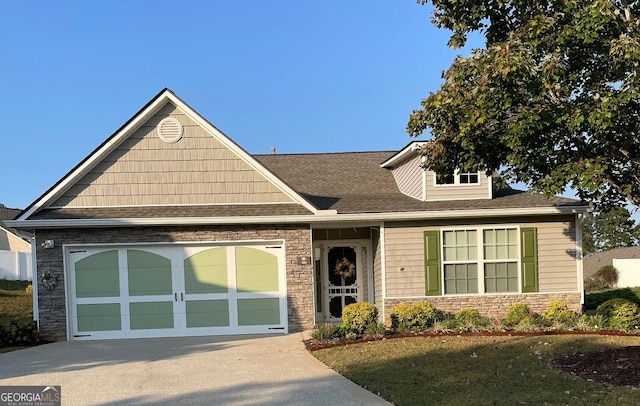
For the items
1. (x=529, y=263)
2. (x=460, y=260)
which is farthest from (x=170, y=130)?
(x=529, y=263)

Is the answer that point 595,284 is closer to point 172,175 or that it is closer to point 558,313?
point 558,313

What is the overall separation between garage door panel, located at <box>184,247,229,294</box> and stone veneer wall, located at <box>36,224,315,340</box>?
1.37ft

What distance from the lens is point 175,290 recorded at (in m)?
12.3

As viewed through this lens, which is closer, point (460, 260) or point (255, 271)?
point (255, 271)

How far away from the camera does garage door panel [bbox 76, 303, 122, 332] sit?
12.0 meters

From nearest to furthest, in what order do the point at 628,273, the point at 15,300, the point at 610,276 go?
the point at 15,300
the point at 628,273
the point at 610,276

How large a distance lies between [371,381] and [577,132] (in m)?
4.93

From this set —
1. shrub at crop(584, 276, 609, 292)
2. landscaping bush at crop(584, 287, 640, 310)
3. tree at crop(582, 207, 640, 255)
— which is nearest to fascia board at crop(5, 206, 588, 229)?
landscaping bush at crop(584, 287, 640, 310)

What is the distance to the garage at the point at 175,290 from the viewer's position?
12.1 m

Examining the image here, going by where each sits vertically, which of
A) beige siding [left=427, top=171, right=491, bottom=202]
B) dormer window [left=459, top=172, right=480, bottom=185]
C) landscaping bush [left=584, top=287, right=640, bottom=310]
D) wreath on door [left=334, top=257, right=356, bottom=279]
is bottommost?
landscaping bush [left=584, top=287, right=640, bottom=310]

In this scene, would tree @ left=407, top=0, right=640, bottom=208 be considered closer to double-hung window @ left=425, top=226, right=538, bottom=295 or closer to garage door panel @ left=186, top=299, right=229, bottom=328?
double-hung window @ left=425, top=226, right=538, bottom=295

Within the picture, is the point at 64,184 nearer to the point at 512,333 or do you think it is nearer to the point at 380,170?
the point at 380,170

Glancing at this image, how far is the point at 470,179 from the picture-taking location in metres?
13.5

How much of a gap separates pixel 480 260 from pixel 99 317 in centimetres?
945
